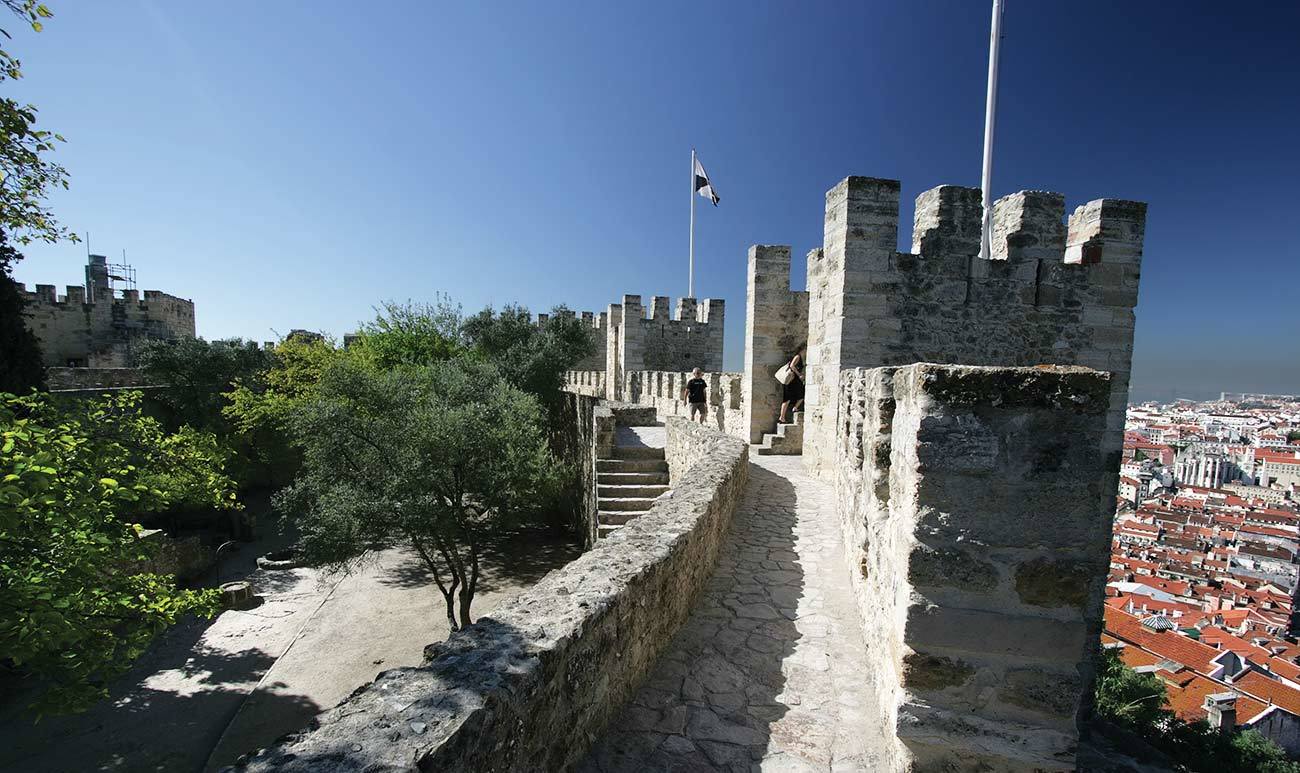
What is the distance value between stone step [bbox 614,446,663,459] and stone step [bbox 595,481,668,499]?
88cm

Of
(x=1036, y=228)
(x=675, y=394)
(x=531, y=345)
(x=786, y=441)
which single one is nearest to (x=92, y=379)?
(x=531, y=345)

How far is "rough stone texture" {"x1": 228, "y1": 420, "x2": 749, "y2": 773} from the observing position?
1636 mm

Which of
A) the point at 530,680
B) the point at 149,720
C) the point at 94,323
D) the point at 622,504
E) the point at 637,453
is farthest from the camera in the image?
the point at 94,323

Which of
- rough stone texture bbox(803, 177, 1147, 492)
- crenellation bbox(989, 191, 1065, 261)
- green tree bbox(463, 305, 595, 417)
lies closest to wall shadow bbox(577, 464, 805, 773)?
rough stone texture bbox(803, 177, 1147, 492)

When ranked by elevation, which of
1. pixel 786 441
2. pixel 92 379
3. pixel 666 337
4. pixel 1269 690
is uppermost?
pixel 666 337

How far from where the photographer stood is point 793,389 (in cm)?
1067

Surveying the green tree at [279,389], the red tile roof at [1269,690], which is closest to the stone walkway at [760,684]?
the green tree at [279,389]

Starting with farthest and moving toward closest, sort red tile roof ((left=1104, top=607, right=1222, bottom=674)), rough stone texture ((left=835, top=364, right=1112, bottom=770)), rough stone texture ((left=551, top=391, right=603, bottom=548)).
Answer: red tile roof ((left=1104, top=607, right=1222, bottom=674)), rough stone texture ((left=551, top=391, right=603, bottom=548)), rough stone texture ((left=835, top=364, right=1112, bottom=770))

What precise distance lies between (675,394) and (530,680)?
43.3 ft

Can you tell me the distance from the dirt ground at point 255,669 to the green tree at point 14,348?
19.7 feet

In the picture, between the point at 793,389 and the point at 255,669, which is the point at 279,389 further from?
the point at 793,389

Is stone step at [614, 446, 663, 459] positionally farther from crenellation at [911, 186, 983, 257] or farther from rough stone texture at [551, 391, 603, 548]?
crenellation at [911, 186, 983, 257]

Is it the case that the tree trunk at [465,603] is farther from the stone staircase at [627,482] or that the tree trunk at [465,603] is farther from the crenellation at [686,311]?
the crenellation at [686,311]

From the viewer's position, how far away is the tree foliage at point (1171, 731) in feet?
35.7
